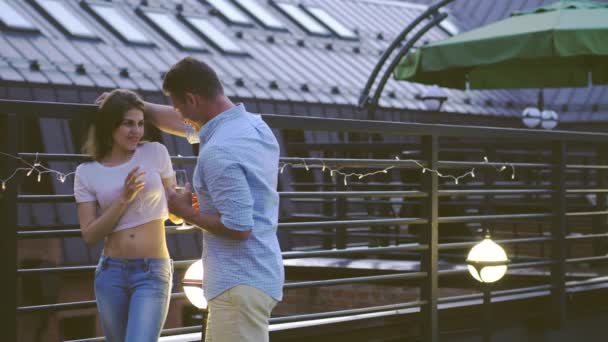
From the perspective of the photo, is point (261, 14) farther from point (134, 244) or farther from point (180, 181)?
point (180, 181)

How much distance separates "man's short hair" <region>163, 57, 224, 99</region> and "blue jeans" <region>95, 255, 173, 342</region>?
0.76 metres

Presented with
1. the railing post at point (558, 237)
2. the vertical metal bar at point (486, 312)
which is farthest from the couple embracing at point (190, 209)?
the railing post at point (558, 237)

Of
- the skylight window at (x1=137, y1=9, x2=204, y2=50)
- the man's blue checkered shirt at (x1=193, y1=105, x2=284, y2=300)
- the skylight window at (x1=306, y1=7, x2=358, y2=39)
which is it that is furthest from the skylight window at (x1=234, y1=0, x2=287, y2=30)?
the man's blue checkered shirt at (x1=193, y1=105, x2=284, y2=300)

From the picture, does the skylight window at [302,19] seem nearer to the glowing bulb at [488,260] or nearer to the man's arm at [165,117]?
the glowing bulb at [488,260]

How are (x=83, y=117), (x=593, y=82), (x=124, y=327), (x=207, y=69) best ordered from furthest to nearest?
(x=593, y=82) < (x=83, y=117) < (x=124, y=327) < (x=207, y=69)

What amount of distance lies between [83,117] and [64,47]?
15186mm

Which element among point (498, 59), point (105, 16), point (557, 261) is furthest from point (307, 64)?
point (557, 261)

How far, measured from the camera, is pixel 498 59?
9.38 metres

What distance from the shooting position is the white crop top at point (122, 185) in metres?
3.84

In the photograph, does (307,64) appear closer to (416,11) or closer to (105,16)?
(105,16)

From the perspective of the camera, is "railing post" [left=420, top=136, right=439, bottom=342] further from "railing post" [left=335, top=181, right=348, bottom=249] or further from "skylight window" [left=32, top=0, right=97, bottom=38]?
"skylight window" [left=32, top=0, right=97, bottom=38]

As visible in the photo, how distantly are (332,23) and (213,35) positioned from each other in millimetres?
4860

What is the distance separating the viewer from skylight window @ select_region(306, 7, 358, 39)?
25594mm

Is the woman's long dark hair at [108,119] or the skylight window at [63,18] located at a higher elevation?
the skylight window at [63,18]
